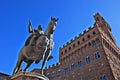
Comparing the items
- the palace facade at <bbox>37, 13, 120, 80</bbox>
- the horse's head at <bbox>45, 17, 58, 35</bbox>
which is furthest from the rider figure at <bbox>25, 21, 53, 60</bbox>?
the palace facade at <bbox>37, 13, 120, 80</bbox>

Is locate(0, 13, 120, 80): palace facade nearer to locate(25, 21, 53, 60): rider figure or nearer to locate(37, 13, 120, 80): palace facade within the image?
locate(37, 13, 120, 80): palace facade

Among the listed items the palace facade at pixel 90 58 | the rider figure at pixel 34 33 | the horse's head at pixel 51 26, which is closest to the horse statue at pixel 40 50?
the horse's head at pixel 51 26

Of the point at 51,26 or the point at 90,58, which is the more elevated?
the point at 90,58

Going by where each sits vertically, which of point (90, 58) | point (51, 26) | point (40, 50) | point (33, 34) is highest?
point (90, 58)

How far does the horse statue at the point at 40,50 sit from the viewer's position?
5.91 meters

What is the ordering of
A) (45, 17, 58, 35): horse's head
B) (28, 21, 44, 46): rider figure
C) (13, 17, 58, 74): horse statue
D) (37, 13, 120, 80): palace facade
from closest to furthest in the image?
(13, 17, 58, 74): horse statue
(28, 21, 44, 46): rider figure
(45, 17, 58, 35): horse's head
(37, 13, 120, 80): palace facade

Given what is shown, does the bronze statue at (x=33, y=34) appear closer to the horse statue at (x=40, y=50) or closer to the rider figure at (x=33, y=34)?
the rider figure at (x=33, y=34)

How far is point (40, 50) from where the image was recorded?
588 cm

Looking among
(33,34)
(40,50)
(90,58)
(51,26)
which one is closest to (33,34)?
(33,34)

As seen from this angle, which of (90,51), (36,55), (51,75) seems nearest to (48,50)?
(36,55)

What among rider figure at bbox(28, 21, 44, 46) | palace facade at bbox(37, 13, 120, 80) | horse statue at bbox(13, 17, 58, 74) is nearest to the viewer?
horse statue at bbox(13, 17, 58, 74)

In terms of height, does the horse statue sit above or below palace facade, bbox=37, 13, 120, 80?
below

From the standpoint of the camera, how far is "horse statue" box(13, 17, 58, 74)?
5.91 metres

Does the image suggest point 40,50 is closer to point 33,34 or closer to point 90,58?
point 33,34
